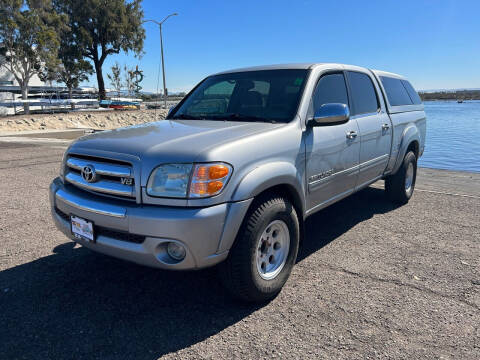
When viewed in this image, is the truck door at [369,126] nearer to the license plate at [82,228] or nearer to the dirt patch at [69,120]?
the license plate at [82,228]

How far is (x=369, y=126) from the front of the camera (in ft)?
14.2

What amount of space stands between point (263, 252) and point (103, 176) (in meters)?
1.34

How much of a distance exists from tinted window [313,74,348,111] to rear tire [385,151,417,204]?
6.45ft

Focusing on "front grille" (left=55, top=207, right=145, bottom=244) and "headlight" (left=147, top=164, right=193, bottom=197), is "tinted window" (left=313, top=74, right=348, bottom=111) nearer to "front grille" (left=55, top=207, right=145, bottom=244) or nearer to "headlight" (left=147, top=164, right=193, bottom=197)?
"headlight" (left=147, top=164, right=193, bottom=197)

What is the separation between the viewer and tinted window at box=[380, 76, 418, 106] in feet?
17.1

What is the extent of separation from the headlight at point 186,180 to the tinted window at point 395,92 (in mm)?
3553

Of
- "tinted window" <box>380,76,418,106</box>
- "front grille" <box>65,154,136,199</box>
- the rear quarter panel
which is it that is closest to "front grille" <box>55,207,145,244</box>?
"front grille" <box>65,154,136,199</box>

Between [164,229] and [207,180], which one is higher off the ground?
[207,180]

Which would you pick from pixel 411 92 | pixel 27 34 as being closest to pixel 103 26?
pixel 27 34

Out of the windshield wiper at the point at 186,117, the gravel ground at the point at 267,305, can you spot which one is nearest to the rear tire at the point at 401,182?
the gravel ground at the point at 267,305

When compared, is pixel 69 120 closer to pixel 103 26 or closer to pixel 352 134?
pixel 103 26

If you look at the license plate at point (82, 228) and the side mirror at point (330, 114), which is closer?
the license plate at point (82, 228)

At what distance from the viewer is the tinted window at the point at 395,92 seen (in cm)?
521

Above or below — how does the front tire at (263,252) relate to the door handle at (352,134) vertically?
below
